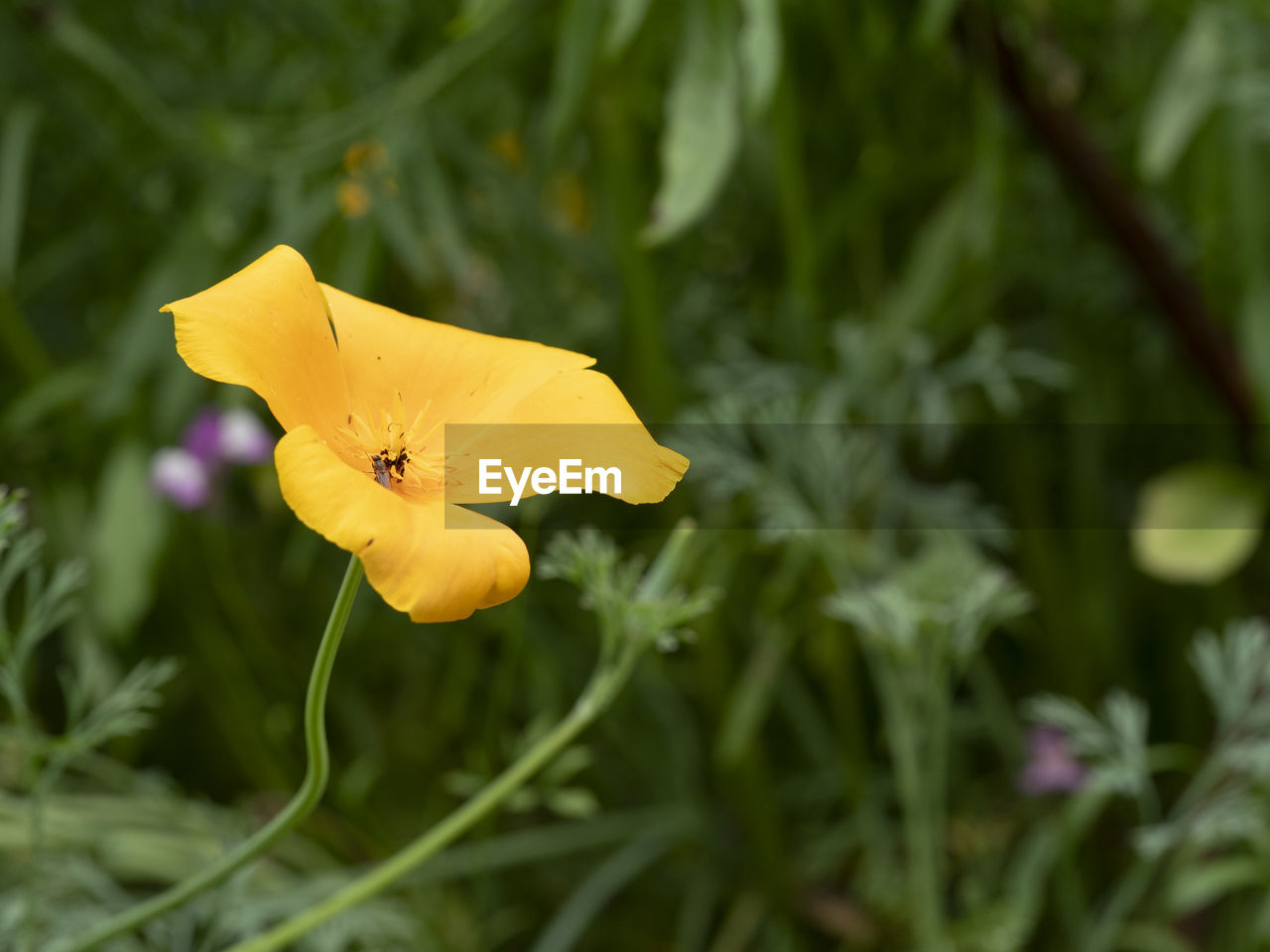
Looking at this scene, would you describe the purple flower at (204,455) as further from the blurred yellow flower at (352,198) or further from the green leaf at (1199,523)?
the green leaf at (1199,523)

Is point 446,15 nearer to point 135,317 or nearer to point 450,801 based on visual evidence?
point 135,317

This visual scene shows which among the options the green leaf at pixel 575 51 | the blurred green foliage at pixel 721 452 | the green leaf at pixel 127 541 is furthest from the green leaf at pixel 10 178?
the green leaf at pixel 575 51

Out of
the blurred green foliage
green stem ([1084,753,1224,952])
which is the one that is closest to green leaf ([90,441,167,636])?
the blurred green foliage

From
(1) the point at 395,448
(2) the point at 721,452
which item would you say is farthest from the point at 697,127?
(1) the point at 395,448

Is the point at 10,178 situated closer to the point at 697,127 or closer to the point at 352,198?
the point at 352,198

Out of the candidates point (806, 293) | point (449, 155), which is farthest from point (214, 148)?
point (806, 293)

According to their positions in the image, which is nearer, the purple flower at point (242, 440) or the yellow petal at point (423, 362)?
the yellow petal at point (423, 362)

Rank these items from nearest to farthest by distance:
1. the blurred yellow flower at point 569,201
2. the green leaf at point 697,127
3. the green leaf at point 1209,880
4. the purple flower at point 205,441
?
the green leaf at point 697,127 → the green leaf at point 1209,880 → the purple flower at point 205,441 → the blurred yellow flower at point 569,201

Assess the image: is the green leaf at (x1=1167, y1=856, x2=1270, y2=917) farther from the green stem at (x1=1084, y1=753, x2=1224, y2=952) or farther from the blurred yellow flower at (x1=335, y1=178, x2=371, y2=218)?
the blurred yellow flower at (x1=335, y1=178, x2=371, y2=218)
